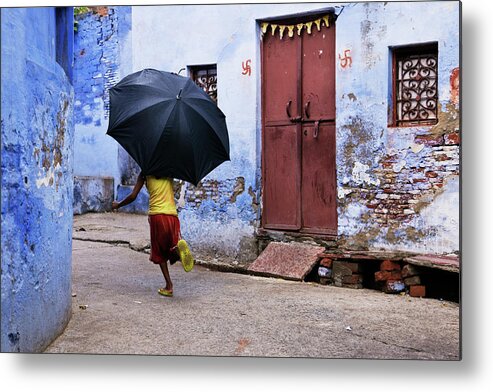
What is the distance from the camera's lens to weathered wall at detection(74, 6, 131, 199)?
3.60 metres

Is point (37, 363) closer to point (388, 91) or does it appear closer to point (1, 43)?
point (1, 43)

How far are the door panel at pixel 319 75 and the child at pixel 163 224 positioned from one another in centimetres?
113

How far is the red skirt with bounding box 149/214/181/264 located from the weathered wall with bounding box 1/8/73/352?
Result: 703 mm

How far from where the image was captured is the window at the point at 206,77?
4.52 metres

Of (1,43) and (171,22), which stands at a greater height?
(171,22)

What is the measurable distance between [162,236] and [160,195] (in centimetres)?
24

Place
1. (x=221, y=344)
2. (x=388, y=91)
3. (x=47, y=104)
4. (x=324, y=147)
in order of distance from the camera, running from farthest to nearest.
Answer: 1. (x=324, y=147)
2. (x=388, y=91)
3. (x=221, y=344)
4. (x=47, y=104)

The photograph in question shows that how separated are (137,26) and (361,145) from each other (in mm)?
1521

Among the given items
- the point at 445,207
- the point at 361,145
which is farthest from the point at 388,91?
the point at 445,207

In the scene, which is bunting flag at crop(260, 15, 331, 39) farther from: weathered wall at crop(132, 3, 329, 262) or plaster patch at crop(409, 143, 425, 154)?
plaster patch at crop(409, 143, 425, 154)

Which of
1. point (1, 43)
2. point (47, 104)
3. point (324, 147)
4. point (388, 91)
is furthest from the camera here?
point (324, 147)

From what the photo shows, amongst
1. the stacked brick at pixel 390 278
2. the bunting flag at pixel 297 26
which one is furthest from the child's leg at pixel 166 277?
the bunting flag at pixel 297 26

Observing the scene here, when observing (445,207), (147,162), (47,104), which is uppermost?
(47,104)

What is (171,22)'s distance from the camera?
392 centimetres
